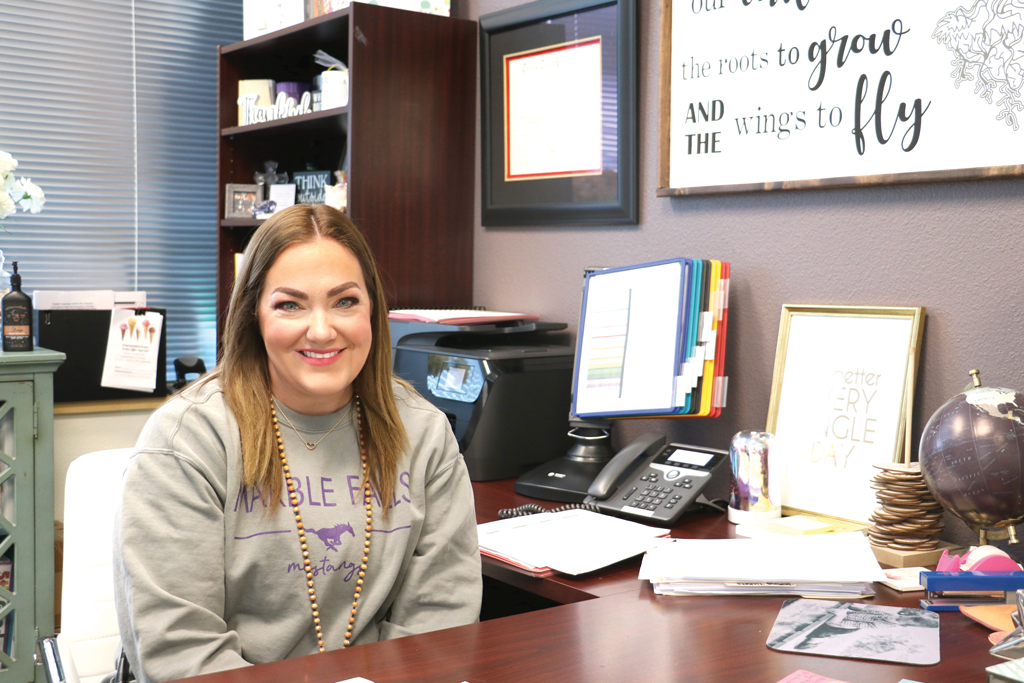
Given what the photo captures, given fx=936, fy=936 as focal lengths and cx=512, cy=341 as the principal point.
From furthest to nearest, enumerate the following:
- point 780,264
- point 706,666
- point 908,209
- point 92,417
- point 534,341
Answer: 1. point 92,417
2. point 534,341
3. point 780,264
4. point 908,209
5. point 706,666

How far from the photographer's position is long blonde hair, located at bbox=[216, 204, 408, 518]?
4.36 ft

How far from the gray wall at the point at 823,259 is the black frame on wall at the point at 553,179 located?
3 cm

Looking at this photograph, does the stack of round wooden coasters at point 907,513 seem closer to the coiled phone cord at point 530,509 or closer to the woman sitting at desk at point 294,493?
the coiled phone cord at point 530,509

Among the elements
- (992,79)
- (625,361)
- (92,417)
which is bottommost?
(92,417)

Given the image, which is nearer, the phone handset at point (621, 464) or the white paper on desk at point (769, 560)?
the white paper on desk at point (769, 560)

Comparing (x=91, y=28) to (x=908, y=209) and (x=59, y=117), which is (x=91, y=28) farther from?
(x=908, y=209)

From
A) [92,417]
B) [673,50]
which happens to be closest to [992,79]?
[673,50]

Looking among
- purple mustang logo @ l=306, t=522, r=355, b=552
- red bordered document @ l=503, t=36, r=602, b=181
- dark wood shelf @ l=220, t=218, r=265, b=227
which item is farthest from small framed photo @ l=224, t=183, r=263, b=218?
purple mustang logo @ l=306, t=522, r=355, b=552

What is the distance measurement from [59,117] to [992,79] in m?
2.75

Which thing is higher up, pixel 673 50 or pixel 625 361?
pixel 673 50

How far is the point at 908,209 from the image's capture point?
1.65m

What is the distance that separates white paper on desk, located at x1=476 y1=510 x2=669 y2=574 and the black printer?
0.34 meters

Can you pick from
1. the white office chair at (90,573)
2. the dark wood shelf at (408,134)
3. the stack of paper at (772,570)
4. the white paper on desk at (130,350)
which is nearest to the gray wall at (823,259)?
the dark wood shelf at (408,134)

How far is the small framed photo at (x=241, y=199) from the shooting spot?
9.67ft
